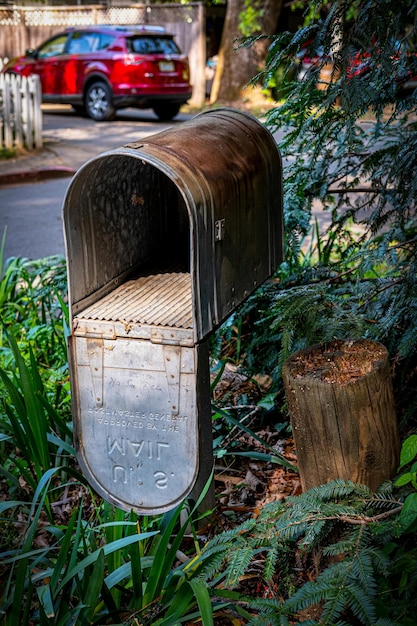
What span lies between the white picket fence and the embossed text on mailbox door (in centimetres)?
Answer: 1052

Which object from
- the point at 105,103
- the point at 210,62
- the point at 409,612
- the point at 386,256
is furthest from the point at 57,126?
the point at 409,612

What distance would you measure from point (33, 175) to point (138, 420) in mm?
9197

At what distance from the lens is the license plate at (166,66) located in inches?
651

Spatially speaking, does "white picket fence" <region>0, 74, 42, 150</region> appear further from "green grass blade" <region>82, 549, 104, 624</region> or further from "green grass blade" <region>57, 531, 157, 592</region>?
"green grass blade" <region>82, 549, 104, 624</region>

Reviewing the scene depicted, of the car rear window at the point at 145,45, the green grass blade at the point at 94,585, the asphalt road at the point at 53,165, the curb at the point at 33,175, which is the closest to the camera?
the green grass blade at the point at 94,585

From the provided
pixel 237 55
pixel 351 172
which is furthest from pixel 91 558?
pixel 237 55

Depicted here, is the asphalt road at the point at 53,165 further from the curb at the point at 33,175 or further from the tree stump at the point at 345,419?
the tree stump at the point at 345,419

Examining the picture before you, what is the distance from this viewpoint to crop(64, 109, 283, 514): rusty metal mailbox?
282cm

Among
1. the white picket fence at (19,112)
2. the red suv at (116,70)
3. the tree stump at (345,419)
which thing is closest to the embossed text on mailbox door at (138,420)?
the tree stump at (345,419)

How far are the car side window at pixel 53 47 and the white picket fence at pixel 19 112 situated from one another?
5.01 metres

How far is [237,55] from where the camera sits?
17750 millimetres

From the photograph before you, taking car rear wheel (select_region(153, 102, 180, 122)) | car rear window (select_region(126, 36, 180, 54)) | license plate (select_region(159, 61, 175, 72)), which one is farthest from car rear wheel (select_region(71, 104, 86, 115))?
license plate (select_region(159, 61, 175, 72))

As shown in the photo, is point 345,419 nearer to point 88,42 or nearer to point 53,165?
point 53,165

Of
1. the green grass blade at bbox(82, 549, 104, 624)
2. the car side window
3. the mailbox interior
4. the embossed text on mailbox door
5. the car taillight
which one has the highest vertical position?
the car side window
